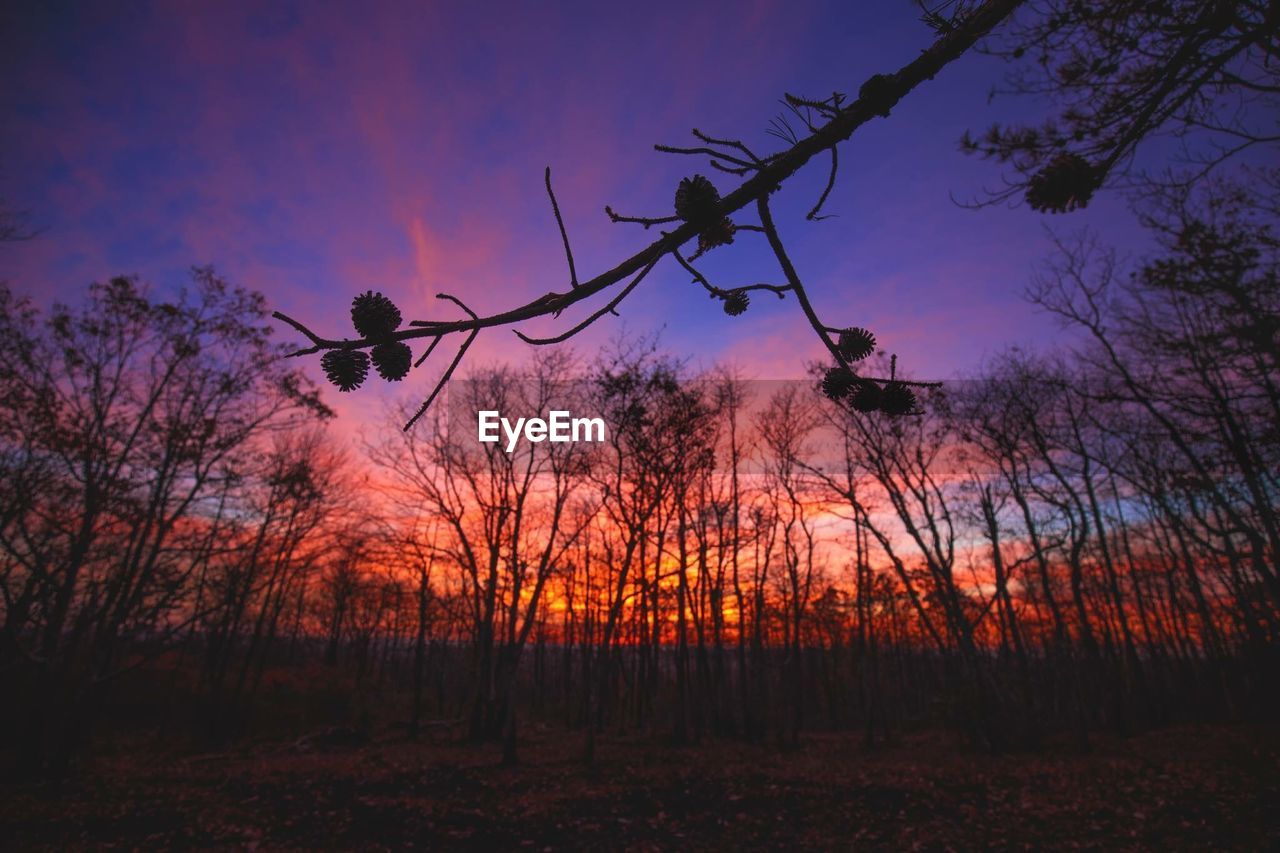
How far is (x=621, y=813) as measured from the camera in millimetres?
10617

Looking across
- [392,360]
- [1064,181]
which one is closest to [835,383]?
[392,360]

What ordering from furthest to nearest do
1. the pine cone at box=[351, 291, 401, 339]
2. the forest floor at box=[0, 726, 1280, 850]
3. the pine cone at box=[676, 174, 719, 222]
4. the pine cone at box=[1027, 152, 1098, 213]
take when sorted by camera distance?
the forest floor at box=[0, 726, 1280, 850] → the pine cone at box=[1027, 152, 1098, 213] → the pine cone at box=[676, 174, 719, 222] → the pine cone at box=[351, 291, 401, 339]

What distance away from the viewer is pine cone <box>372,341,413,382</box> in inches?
35.1

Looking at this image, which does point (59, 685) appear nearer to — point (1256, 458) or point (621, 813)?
point (621, 813)

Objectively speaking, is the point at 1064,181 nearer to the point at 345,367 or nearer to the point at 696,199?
the point at 696,199

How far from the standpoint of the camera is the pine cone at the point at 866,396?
1004mm

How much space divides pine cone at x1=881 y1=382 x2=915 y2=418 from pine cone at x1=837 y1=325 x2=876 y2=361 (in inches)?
4.5

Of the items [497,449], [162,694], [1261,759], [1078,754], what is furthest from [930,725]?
[162,694]

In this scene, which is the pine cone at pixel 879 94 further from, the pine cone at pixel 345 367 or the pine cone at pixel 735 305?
the pine cone at pixel 345 367

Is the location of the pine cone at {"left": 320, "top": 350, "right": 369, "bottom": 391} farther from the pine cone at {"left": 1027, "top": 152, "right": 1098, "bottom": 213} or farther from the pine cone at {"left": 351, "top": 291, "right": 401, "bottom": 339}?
the pine cone at {"left": 1027, "top": 152, "right": 1098, "bottom": 213}

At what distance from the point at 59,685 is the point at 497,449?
1253 cm

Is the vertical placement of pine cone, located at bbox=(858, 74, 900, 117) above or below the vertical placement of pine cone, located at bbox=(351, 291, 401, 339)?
above

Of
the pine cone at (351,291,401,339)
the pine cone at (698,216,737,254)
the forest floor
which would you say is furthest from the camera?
A: the forest floor

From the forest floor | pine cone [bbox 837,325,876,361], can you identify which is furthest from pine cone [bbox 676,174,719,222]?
the forest floor
